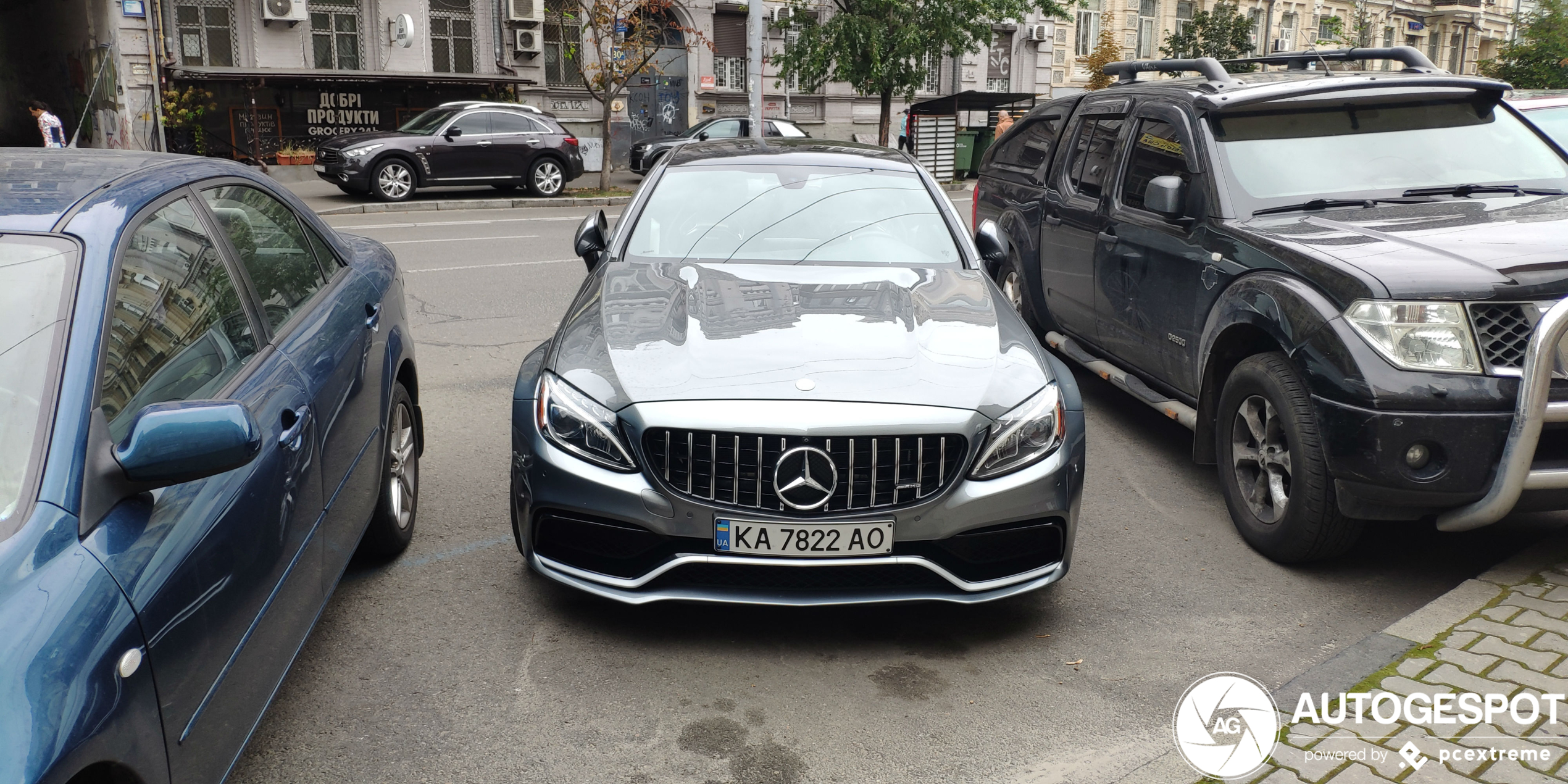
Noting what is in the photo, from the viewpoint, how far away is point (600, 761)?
10.5ft

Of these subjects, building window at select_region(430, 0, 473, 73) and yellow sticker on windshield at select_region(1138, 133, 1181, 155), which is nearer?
yellow sticker on windshield at select_region(1138, 133, 1181, 155)

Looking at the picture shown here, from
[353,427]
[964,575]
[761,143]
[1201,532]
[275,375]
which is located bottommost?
[1201,532]

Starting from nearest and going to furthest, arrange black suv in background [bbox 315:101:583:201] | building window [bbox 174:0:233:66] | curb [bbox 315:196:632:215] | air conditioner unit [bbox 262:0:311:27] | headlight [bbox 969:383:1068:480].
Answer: headlight [bbox 969:383:1068:480] < curb [bbox 315:196:632:215] < black suv in background [bbox 315:101:583:201] < building window [bbox 174:0:233:66] < air conditioner unit [bbox 262:0:311:27]

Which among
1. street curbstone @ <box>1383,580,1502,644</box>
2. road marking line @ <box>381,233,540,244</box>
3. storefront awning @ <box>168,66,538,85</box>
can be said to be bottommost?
road marking line @ <box>381,233,540,244</box>

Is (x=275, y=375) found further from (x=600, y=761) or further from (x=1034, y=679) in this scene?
(x=1034, y=679)

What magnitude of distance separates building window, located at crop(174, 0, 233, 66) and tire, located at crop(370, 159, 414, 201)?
6.54 m

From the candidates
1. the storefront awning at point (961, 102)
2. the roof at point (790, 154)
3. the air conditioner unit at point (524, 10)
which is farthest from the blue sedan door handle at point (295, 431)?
the storefront awning at point (961, 102)

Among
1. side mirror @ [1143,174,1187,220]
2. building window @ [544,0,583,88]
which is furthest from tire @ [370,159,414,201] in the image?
side mirror @ [1143,174,1187,220]

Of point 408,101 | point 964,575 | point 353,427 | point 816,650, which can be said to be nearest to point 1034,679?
point 964,575

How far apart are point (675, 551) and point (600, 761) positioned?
686 millimetres

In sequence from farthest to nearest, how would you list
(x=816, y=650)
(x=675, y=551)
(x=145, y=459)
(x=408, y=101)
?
1. (x=408, y=101)
2. (x=816, y=650)
3. (x=675, y=551)
4. (x=145, y=459)

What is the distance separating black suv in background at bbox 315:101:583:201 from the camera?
19.3 m

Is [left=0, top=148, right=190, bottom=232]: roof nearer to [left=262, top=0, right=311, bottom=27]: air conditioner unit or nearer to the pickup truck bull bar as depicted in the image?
the pickup truck bull bar

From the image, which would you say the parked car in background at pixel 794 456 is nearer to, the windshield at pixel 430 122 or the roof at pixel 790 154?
the roof at pixel 790 154
